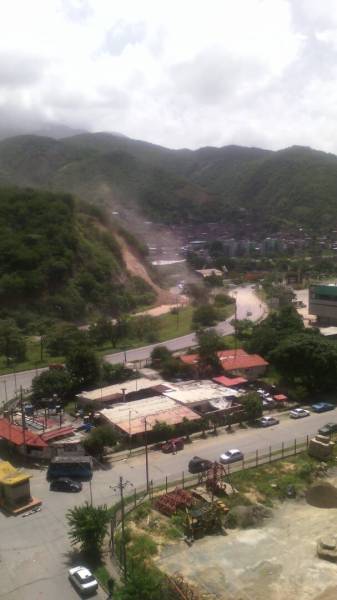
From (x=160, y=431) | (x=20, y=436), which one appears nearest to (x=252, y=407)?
(x=160, y=431)

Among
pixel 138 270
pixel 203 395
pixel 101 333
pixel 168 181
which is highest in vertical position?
pixel 168 181

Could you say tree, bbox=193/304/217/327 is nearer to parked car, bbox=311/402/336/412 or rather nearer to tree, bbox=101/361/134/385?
tree, bbox=101/361/134/385

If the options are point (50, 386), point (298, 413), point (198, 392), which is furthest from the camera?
point (198, 392)

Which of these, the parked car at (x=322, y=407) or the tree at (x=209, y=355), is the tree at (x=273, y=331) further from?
the parked car at (x=322, y=407)

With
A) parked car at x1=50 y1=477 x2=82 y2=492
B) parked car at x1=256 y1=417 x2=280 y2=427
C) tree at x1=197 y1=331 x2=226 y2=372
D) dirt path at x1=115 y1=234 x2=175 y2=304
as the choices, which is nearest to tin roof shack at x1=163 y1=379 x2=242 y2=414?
parked car at x1=256 y1=417 x2=280 y2=427

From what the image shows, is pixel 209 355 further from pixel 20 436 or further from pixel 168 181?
pixel 168 181

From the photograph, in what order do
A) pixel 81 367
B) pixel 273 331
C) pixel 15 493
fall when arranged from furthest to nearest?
pixel 273 331 → pixel 81 367 → pixel 15 493

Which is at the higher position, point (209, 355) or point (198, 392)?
point (209, 355)

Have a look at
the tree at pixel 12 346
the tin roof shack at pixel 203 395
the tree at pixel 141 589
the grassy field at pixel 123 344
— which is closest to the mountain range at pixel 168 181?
the grassy field at pixel 123 344
